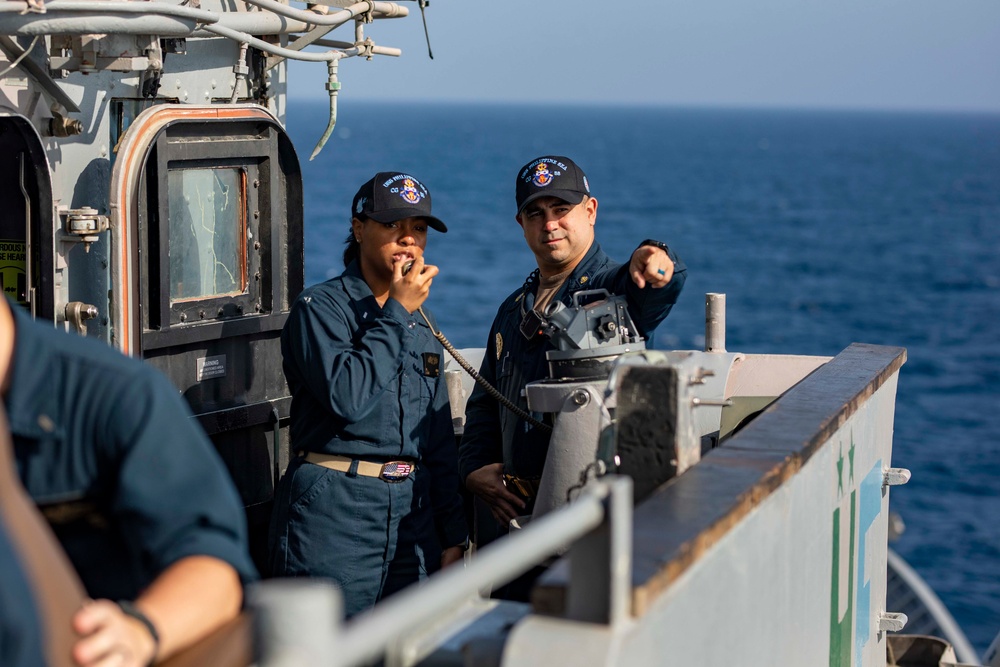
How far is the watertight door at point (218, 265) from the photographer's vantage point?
16.0 ft

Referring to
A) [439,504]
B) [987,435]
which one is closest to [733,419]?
[439,504]

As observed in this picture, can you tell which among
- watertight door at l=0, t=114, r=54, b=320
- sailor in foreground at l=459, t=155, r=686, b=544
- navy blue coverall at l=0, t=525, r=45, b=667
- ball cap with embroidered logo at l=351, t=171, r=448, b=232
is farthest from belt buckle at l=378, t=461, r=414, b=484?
navy blue coverall at l=0, t=525, r=45, b=667

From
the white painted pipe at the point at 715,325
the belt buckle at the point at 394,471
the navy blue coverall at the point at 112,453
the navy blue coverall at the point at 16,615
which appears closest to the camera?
the navy blue coverall at the point at 16,615

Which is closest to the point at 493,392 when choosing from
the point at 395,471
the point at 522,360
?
the point at 522,360

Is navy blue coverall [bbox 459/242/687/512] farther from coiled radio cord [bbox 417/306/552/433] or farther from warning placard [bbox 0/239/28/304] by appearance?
warning placard [bbox 0/239/28/304]

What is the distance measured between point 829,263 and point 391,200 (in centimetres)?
5481

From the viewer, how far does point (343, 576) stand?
4391mm

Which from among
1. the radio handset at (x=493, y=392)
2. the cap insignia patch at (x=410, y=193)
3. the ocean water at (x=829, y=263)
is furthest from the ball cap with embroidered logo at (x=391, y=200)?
the ocean water at (x=829, y=263)

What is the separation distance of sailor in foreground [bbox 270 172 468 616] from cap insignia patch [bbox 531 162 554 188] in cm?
41

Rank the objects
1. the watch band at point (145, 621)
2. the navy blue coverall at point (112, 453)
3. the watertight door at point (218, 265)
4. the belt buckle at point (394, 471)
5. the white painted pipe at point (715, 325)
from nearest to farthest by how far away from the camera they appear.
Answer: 1. the watch band at point (145, 621)
2. the navy blue coverall at point (112, 453)
3. the belt buckle at point (394, 471)
4. the watertight door at point (218, 265)
5. the white painted pipe at point (715, 325)

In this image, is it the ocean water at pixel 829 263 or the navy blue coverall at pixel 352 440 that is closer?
the navy blue coverall at pixel 352 440

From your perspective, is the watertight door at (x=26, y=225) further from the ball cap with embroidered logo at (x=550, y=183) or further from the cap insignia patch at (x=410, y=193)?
the ball cap with embroidered logo at (x=550, y=183)

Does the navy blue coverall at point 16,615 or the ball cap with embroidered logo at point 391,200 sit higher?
the ball cap with embroidered logo at point 391,200

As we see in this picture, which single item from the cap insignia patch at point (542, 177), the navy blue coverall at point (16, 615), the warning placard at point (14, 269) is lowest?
the navy blue coverall at point (16, 615)
